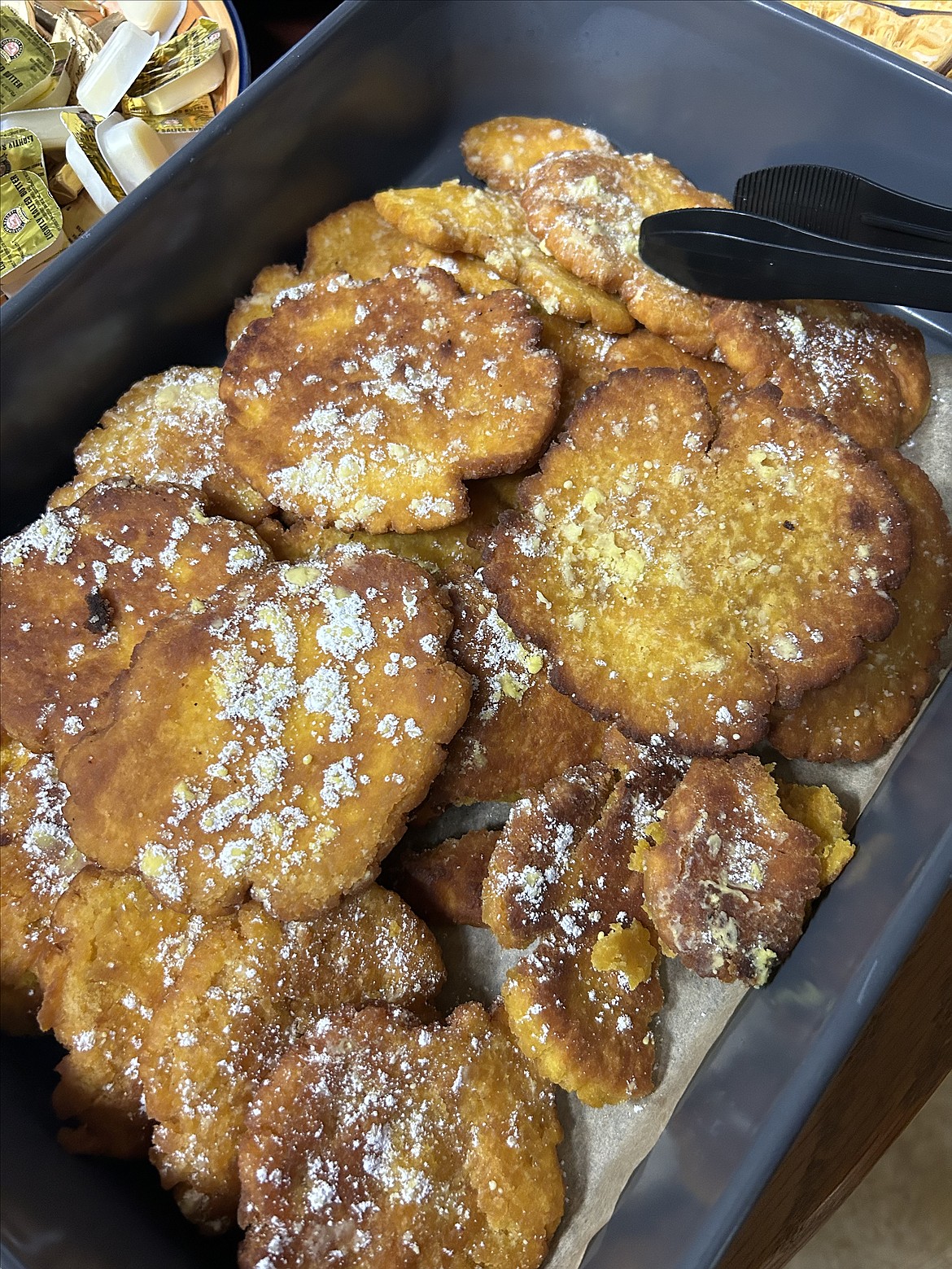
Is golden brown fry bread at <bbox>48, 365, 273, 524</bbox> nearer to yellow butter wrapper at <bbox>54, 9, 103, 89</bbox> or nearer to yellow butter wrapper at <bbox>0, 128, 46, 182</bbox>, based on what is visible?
yellow butter wrapper at <bbox>0, 128, 46, 182</bbox>

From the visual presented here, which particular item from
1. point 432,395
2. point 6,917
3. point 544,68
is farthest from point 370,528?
point 544,68

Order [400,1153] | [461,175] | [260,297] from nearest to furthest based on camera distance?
1. [400,1153]
2. [260,297]
3. [461,175]

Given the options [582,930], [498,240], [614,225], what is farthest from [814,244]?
[582,930]

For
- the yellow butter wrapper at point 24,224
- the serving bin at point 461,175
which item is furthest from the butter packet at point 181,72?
the serving bin at point 461,175

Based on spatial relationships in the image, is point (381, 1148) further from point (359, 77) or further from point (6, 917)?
point (359, 77)

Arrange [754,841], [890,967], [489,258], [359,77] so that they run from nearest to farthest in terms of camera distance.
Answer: [890,967], [754,841], [489,258], [359,77]

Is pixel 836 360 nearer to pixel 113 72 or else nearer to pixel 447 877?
pixel 447 877

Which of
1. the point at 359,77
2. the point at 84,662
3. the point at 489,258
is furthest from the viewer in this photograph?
the point at 359,77
